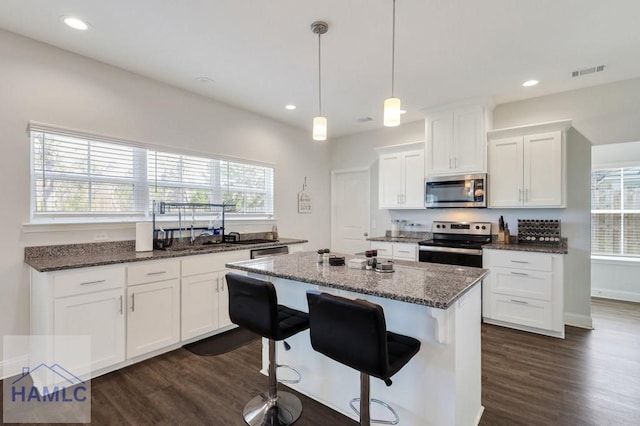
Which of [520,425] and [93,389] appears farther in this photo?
[93,389]

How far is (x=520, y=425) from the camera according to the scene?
1920mm

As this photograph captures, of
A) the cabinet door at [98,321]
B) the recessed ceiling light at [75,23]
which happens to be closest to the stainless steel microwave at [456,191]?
the cabinet door at [98,321]

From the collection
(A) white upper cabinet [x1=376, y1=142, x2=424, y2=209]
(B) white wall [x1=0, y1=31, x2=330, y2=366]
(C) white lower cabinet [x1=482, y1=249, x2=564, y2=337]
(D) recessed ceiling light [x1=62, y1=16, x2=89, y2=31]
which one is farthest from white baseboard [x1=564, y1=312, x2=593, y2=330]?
(D) recessed ceiling light [x1=62, y1=16, x2=89, y2=31]

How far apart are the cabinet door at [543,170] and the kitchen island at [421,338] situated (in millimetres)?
2263

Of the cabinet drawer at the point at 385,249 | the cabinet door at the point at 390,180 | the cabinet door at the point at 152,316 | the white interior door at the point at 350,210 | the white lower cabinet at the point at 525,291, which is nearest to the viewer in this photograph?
the cabinet door at the point at 152,316

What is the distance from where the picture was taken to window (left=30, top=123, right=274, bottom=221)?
2.70m

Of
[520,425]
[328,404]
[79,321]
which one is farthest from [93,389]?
[520,425]

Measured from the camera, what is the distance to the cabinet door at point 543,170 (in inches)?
138

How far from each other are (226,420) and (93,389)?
1165mm

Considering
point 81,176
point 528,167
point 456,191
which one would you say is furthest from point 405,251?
point 81,176

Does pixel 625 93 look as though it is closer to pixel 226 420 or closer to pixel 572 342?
pixel 572 342

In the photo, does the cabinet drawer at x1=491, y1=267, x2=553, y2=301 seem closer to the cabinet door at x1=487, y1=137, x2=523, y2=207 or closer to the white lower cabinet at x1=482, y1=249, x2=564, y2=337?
the white lower cabinet at x1=482, y1=249, x2=564, y2=337

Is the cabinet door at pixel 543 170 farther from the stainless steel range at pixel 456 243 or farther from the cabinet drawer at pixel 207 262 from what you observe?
the cabinet drawer at pixel 207 262

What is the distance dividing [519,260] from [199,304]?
140 inches
